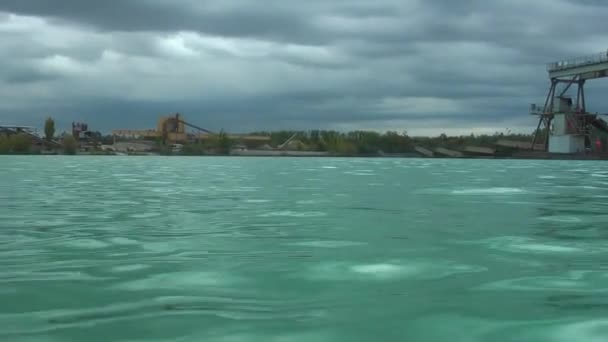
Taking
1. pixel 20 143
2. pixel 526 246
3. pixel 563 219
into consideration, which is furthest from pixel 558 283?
pixel 20 143

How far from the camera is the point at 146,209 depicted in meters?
9.98

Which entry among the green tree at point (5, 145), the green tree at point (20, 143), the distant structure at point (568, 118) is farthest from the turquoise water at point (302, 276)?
the green tree at point (20, 143)

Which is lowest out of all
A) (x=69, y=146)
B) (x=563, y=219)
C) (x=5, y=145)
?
(x=563, y=219)

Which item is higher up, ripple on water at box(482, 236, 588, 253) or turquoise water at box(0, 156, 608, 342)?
turquoise water at box(0, 156, 608, 342)

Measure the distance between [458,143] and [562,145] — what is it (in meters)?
42.4

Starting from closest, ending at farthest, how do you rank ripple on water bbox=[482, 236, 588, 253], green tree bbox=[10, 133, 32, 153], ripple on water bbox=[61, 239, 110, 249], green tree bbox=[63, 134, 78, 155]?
ripple on water bbox=[482, 236, 588, 253], ripple on water bbox=[61, 239, 110, 249], green tree bbox=[10, 133, 32, 153], green tree bbox=[63, 134, 78, 155]

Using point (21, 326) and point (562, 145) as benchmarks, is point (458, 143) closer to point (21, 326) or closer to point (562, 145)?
point (562, 145)

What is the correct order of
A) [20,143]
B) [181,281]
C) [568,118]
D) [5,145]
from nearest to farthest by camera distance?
[181,281] < [568,118] < [5,145] < [20,143]

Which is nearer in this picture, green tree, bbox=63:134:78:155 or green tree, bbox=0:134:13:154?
green tree, bbox=0:134:13:154

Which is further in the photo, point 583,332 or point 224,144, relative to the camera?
point 224,144

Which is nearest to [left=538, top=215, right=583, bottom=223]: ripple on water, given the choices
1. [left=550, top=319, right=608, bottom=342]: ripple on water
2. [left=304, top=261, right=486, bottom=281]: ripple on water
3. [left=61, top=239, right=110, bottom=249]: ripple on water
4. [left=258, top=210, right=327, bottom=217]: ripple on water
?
[left=258, top=210, right=327, bottom=217]: ripple on water

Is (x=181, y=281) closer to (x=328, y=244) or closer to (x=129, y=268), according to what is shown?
(x=129, y=268)

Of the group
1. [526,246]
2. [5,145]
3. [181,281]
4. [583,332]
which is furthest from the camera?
[5,145]

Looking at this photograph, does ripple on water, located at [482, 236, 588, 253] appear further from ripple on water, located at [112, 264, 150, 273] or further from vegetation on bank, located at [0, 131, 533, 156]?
vegetation on bank, located at [0, 131, 533, 156]
